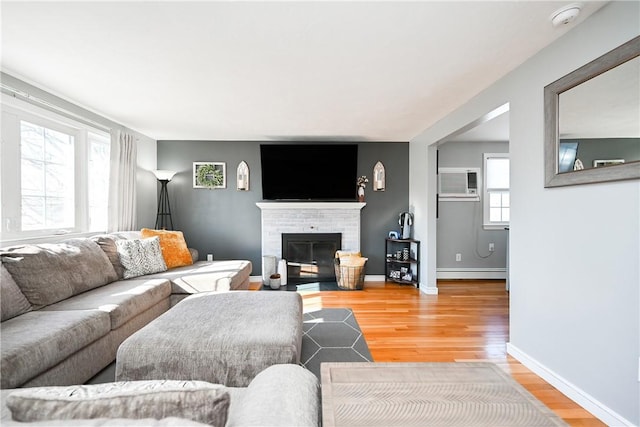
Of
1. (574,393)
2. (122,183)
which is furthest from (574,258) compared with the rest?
(122,183)

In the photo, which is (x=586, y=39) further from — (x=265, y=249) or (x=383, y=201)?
(x=265, y=249)

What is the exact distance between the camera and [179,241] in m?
3.79

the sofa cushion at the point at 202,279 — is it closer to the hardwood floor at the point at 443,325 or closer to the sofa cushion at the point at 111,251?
the sofa cushion at the point at 111,251

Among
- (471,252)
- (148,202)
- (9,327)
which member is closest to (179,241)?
(148,202)

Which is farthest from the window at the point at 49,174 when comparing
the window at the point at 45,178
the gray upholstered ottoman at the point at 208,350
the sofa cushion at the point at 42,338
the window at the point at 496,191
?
the window at the point at 496,191

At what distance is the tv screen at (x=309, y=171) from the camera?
4.55 m

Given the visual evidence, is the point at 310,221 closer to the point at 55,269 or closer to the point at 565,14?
the point at 55,269

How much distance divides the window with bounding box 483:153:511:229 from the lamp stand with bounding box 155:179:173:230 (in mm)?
5228

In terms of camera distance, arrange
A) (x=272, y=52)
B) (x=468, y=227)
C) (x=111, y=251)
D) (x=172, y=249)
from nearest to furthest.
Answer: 1. (x=272, y=52)
2. (x=111, y=251)
3. (x=172, y=249)
4. (x=468, y=227)

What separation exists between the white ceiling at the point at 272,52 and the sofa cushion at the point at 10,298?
159 centimetres

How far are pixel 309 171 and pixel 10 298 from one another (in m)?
3.52

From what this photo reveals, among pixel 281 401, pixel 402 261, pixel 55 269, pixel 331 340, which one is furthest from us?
pixel 402 261

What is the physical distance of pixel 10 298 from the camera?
187 cm

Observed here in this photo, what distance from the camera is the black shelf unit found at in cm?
445
